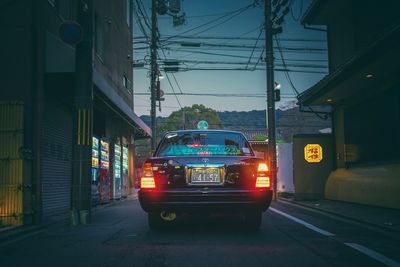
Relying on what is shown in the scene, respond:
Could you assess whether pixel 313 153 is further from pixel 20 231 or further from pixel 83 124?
pixel 20 231

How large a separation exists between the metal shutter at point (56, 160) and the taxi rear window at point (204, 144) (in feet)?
11.4

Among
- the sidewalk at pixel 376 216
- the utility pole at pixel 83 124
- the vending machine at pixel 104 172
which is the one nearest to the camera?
the sidewalk at pixel 376 216

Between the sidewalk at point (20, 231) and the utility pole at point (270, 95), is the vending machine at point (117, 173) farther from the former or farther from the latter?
the sidewalk at point (20, 231)

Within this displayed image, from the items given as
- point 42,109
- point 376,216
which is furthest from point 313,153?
point 42,109

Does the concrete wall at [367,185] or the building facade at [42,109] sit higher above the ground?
the building facade at [42,109]

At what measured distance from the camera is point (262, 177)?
22.8ft

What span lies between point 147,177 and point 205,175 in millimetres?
863

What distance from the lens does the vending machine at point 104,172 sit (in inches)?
627

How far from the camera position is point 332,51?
17.3 metres

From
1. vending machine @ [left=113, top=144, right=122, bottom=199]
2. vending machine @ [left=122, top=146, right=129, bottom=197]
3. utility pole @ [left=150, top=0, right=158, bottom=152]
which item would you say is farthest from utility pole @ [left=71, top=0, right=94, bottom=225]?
utility pole @ [left=150, top=0, right=158, bottom=152]

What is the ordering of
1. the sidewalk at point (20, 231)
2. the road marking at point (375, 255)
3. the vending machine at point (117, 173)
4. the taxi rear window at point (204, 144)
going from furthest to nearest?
the vending machine at point (117, 173) → the taxi rear window at point (204, 144) → the sidewalk at point (20, 231) → the road marking at point (375, 255)

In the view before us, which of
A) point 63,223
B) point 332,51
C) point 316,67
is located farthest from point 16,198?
point 316,67

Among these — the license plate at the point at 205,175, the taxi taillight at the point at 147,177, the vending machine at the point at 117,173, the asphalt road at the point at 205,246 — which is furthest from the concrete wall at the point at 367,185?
the vending machine at the point at 117,173

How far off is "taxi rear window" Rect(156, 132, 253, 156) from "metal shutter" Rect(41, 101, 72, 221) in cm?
346
